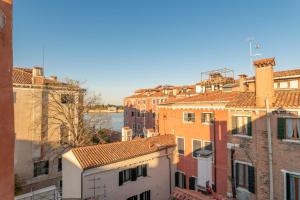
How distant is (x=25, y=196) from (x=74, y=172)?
358 cm

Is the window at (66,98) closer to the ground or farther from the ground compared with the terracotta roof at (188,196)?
farther from the ground

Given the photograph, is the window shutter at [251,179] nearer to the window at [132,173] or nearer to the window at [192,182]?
the window at [192,182]

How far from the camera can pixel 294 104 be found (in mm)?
12719

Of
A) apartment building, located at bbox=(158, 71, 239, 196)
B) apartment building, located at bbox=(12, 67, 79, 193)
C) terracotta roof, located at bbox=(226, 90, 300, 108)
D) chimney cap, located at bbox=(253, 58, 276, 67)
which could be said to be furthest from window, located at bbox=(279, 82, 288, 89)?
apartment building, located at bbox=(12, 67, 79, 193)

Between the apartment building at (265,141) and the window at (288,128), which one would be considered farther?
the apartment building at (265,141)

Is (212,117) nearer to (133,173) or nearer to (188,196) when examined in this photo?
(133,173)

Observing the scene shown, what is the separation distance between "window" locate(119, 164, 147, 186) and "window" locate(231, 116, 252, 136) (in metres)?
7.66

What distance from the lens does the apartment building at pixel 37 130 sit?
23.5 meters

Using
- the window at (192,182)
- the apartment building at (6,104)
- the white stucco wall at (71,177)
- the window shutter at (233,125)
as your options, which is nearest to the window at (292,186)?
the window shutter at (233,125)

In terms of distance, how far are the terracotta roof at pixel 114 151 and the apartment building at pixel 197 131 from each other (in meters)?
1.82

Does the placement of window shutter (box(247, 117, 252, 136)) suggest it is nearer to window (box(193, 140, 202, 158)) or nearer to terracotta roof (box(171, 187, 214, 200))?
terracotta roof (box(171, 187, 214, 200))

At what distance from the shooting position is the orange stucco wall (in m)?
18.2

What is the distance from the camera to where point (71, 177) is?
1558 cm

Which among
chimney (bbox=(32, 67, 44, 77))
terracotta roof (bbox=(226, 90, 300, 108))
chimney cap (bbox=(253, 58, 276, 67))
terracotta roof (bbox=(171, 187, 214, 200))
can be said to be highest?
chimney (bbox=(32, 67, 44, 77))
